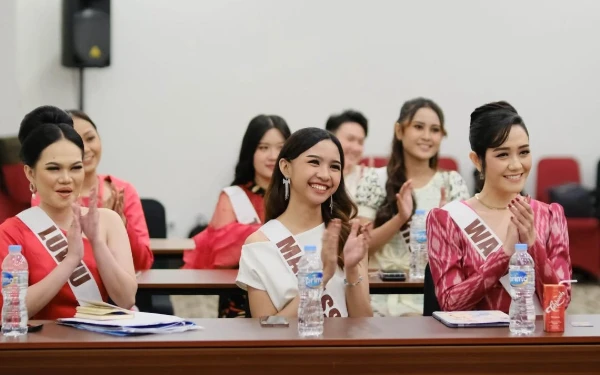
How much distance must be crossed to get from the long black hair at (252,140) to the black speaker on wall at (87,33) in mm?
3077


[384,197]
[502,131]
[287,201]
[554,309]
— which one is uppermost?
[502,131]

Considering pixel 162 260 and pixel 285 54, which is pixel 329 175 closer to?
pixel 162 260

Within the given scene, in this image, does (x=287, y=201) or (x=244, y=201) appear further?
(x=244, y=201)

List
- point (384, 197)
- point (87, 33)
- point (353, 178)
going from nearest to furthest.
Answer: point (384, 197) < point (353, 178) < point (87, 33)

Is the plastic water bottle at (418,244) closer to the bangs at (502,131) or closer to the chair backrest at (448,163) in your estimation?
the bangs at (502,131)

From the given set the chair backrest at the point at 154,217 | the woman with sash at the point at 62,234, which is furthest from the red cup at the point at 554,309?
the chair backrest at the point at 154,217

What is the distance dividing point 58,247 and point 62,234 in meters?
0.05

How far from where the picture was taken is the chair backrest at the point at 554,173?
825 centimetres

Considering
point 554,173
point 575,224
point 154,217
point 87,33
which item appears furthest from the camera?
point 554,173

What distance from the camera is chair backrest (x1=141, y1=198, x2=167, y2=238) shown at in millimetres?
5625

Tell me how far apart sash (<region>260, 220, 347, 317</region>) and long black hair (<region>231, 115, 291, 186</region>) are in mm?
1613

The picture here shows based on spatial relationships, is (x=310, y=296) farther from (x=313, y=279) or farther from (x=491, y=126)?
(x=491, y=126)

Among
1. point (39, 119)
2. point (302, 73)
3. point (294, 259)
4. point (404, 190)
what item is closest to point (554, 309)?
point (294, 259)

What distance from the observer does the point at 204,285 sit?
13.0 ft
